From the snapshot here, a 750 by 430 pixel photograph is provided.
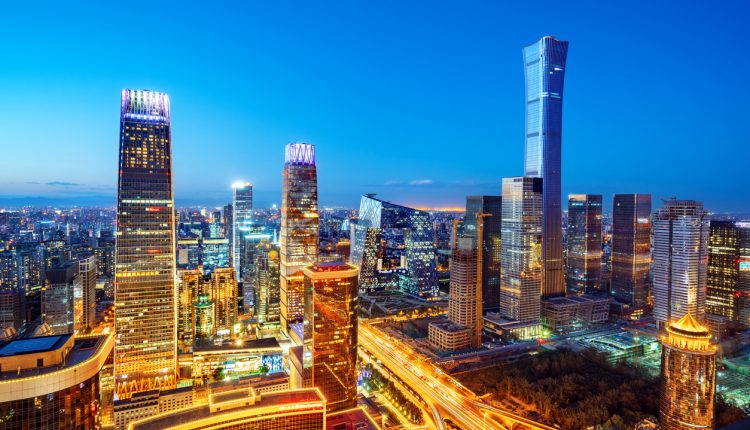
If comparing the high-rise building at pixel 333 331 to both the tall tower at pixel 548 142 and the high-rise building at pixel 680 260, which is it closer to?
the high-rise building at pixel 680 260

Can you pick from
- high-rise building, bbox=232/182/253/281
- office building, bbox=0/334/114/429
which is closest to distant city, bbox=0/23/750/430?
office building, bbox=0/334/114/429

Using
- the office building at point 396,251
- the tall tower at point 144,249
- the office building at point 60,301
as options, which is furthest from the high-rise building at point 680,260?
the office building at point 60,301

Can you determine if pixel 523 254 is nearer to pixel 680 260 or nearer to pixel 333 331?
pixel 680 260

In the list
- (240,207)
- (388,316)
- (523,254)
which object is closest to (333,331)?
(388,316)

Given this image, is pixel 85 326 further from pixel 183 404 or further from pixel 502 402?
pixel 502 402

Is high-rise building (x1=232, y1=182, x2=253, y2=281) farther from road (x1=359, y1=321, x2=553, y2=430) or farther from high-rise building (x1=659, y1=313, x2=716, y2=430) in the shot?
high-rise building (x1=659, y1=313, x2=716, y2=430)

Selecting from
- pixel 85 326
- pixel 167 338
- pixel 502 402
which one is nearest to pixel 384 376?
Result: pixel 502 402
